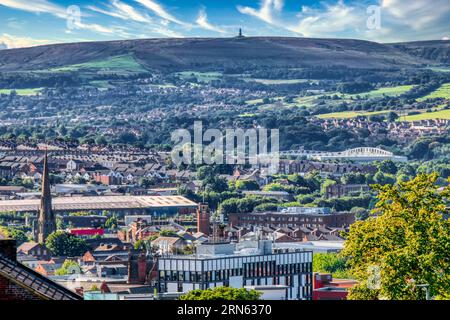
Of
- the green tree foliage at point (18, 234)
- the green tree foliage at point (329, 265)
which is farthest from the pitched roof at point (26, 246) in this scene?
the green tree foliage at point (329, 265)

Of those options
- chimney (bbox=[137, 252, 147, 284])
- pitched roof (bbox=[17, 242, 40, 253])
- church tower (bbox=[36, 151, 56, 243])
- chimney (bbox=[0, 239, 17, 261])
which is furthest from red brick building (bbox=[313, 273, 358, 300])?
chimney (bbox=[0, 239, 17, 261])

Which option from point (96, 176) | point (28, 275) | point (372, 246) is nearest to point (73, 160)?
point (96, 176)

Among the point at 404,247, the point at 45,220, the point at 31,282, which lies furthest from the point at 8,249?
the point at 45,220

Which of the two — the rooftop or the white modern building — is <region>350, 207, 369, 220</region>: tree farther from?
the white modern building

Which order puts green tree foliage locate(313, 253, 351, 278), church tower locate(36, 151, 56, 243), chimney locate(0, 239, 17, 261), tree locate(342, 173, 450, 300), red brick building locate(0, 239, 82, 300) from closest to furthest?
1. red brick building locate(0, 239, 82, 300)
2. chimney locate(0, 239, 17, 261)
3. tree locate(342, 173, 450, 300)
4. green tree foliage locate(313, 253, 351, 278)
5. church tower locate(36, 151, 56, 243)

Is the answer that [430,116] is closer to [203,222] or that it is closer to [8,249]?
[203,222]

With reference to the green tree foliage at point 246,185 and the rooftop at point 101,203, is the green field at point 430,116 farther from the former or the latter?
the rooftop at point 101,203
